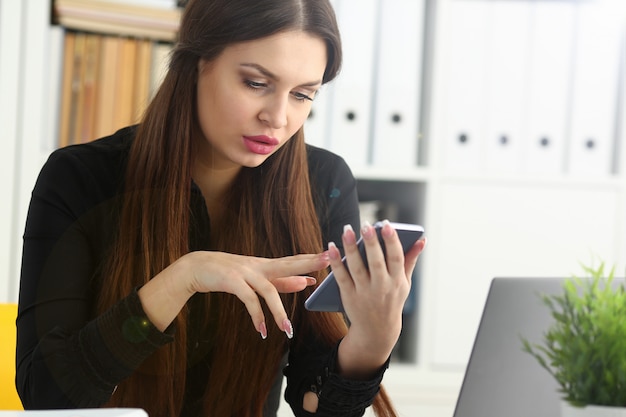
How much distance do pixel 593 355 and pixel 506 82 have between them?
134 centimetres

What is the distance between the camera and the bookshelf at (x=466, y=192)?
77.3 inches

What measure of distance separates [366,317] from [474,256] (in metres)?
1.07

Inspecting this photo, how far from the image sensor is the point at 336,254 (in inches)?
34.5

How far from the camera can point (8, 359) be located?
1.30 metres

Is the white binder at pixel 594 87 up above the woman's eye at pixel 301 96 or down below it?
above

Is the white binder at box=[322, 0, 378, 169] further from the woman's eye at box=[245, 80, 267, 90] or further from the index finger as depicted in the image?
the index finger

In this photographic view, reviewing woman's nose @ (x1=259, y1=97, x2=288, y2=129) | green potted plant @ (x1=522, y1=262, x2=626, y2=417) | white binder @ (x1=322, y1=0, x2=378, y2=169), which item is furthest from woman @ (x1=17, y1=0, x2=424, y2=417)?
white binder @ (x1=322, y1=0, x2=378, y2=169)

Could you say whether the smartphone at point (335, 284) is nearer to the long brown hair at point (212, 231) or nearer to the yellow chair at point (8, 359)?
the long brown hair at point (212, 231)

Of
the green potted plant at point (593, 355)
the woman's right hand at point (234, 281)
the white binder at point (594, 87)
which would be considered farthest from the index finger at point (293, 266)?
the white binder at point (594, 87)

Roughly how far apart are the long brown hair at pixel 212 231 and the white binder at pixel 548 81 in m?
0.82

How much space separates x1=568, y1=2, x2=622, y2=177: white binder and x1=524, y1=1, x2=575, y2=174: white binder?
1.0 inches

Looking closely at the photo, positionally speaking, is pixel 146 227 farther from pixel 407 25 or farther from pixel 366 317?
pixel 407 25

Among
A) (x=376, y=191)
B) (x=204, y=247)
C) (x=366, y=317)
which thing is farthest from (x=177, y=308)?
(x=376, y=191)

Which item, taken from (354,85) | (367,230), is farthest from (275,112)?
(354,85)
